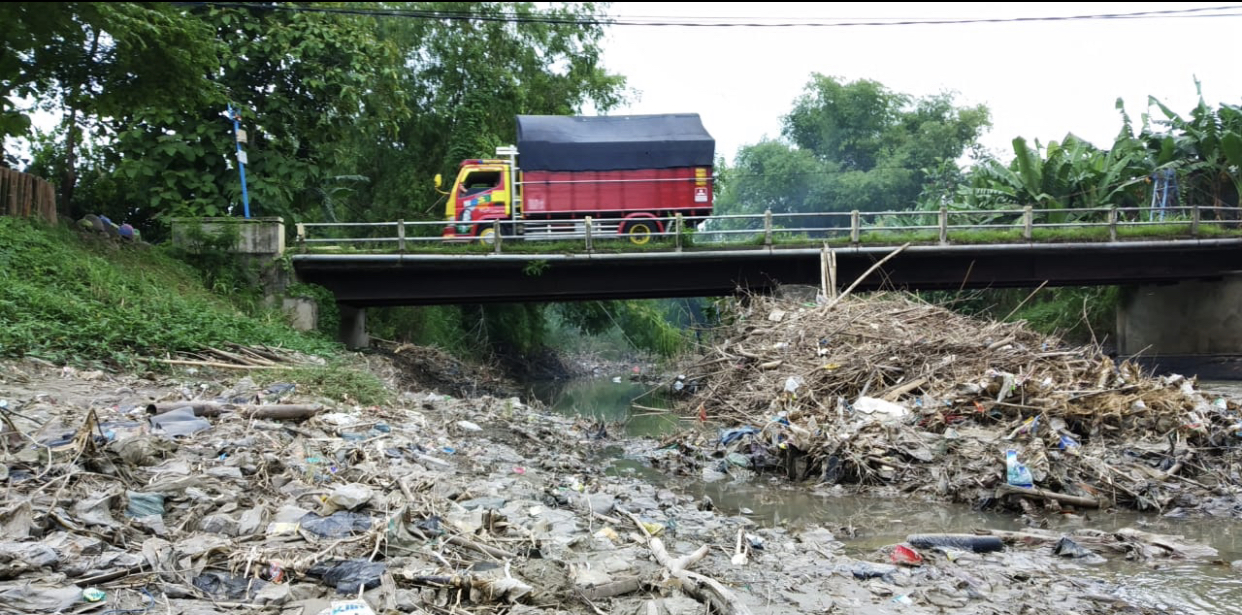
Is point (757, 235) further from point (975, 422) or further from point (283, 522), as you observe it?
point (283, 522)

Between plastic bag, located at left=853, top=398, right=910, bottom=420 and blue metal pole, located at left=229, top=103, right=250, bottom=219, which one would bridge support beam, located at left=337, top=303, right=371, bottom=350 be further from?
plastic bag, located at left=853, top=398, right=910, bottom=420

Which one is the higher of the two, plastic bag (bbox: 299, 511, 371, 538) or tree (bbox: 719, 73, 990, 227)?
tree (bbox: 719, 73, 990, 227)

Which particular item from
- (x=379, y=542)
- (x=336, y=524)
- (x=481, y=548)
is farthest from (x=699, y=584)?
(x=336, y=524)

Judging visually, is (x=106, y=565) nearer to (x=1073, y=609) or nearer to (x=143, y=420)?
(x=143, y=420)

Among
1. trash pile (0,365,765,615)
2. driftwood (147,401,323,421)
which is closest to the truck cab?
driftwood (147,401,323,421)

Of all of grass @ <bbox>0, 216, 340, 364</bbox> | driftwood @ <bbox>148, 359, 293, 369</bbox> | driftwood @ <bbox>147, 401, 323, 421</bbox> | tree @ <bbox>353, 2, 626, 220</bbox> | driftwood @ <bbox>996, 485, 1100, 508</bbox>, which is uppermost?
tree @ <bbox>353, 2, 626, 220</bbox>

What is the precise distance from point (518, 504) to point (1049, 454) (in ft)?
17.5

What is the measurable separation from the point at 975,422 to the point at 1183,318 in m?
17.1

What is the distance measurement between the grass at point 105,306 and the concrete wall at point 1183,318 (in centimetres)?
2013

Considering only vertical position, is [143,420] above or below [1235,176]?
below

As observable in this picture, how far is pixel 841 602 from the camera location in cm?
542

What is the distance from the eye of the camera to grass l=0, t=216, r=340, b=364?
36.3 feet

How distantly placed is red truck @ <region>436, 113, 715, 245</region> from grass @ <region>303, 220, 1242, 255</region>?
1.56 m

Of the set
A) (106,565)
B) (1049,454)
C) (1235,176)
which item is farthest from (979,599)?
(1235,176)
